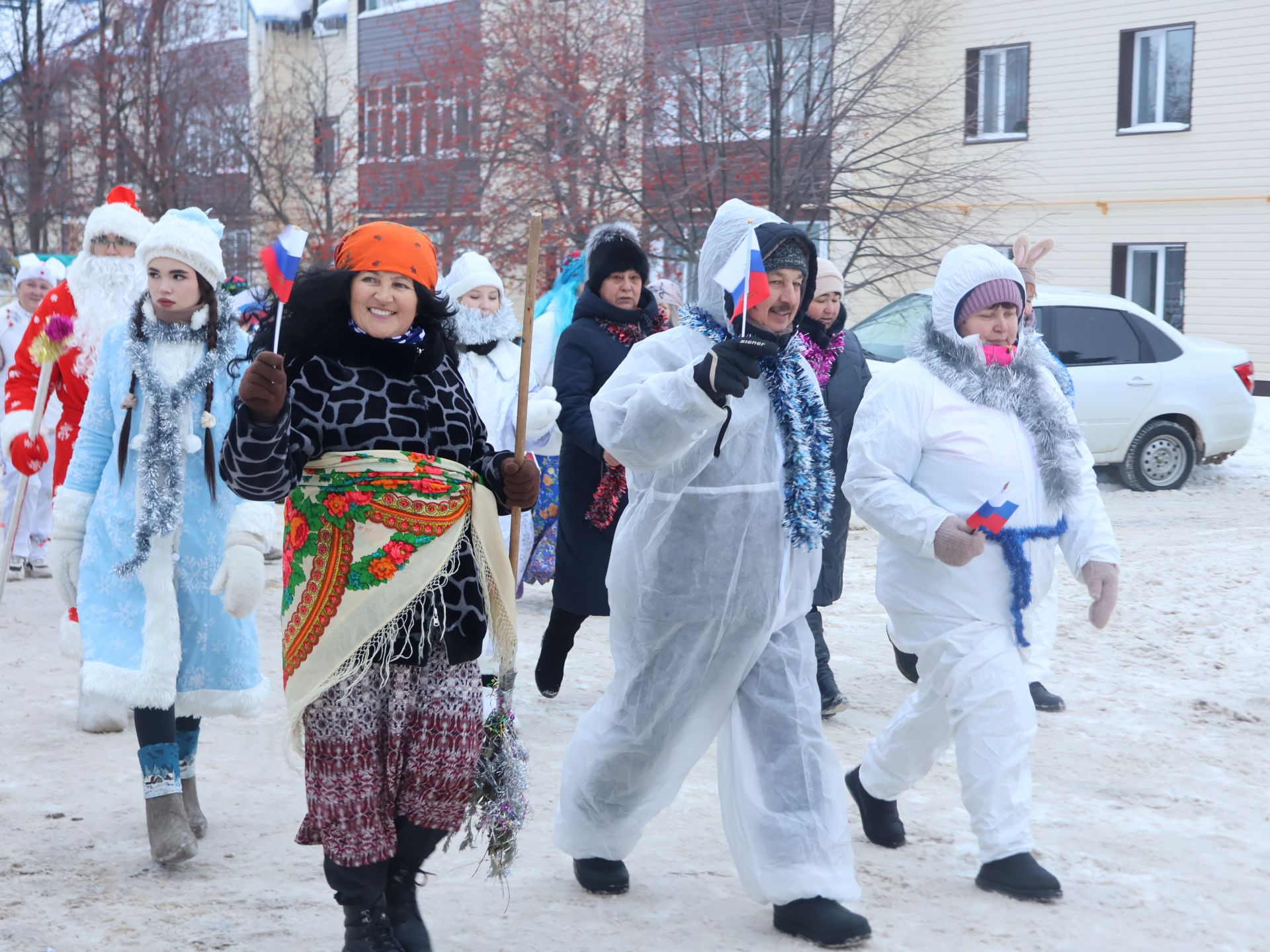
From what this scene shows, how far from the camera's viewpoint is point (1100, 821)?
4.73 metres

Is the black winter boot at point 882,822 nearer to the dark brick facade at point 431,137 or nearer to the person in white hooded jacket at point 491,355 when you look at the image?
the person in white hooded jacket at point 491,355

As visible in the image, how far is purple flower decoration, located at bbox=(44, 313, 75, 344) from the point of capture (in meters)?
5.23

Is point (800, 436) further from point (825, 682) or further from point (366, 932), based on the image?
point (825, 682)

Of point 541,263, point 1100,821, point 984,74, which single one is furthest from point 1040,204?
point 1100,821

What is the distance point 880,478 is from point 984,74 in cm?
1770

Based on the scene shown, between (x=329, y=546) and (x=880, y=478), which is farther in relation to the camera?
(x=880, y=478)

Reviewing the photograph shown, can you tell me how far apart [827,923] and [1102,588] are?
1.33 metres

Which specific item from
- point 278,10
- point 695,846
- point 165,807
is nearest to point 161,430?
point 165,807

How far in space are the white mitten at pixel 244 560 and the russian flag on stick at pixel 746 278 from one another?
4.81 ft

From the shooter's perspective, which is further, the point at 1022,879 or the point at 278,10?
the point at 278,10

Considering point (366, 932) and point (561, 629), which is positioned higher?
point (561, 629)

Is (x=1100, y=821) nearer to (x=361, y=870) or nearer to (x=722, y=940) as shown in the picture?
(x=722, y=940)

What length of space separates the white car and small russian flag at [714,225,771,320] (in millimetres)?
9196

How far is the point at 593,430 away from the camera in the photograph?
18.8 feet
